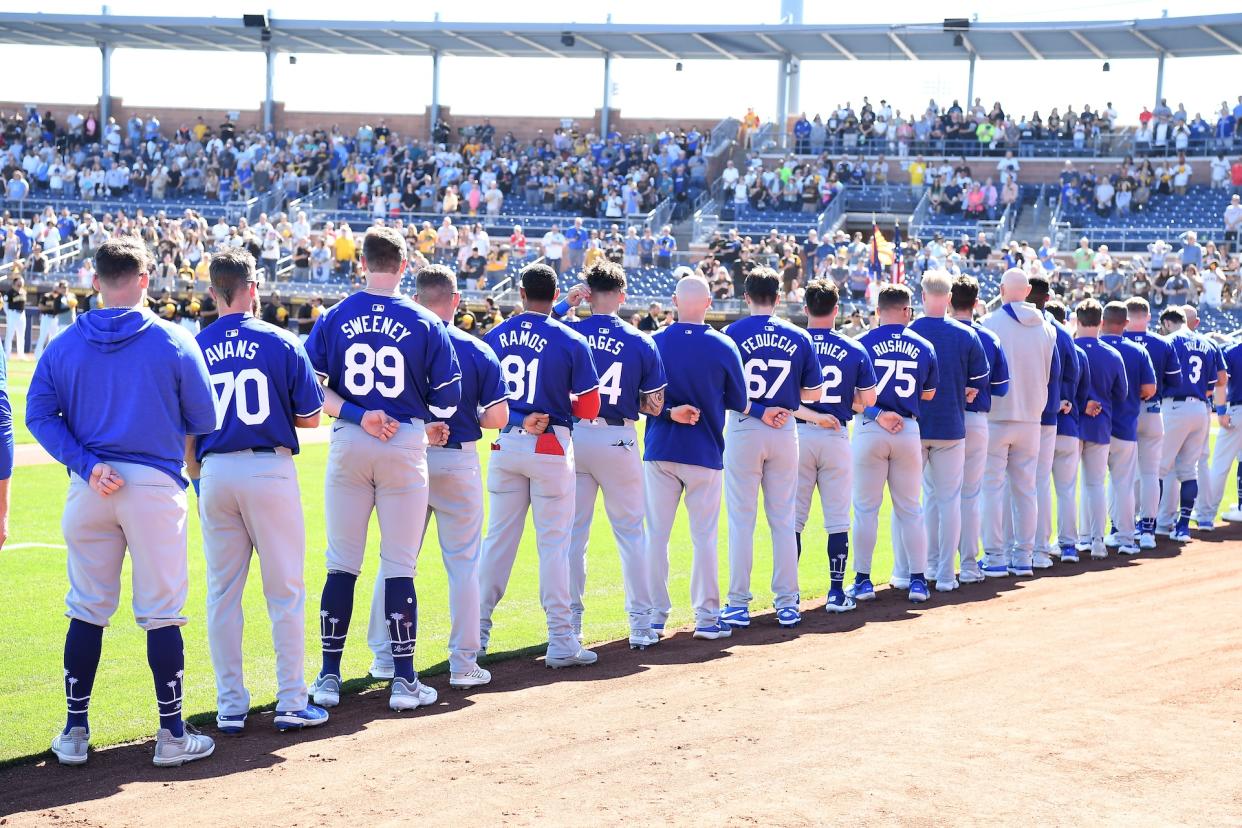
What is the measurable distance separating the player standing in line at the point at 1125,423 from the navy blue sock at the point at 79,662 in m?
9.40

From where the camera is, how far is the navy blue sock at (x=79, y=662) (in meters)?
5.94

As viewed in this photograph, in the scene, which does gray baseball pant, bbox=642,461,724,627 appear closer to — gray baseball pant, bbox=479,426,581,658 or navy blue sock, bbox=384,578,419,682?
gray baseball pant, bbox=479,426,581,658

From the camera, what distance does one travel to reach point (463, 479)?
7.25m

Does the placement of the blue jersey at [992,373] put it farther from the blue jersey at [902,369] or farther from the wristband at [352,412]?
the wristband at [352,412]

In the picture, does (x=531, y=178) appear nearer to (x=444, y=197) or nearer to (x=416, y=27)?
(x=444, y=197)

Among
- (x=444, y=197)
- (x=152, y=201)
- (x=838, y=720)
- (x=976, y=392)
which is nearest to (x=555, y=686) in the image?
(x=838, y=720)

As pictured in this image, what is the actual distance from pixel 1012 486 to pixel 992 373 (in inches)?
50.5

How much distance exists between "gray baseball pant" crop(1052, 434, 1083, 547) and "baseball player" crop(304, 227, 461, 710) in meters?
6.89

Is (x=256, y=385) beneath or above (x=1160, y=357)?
above

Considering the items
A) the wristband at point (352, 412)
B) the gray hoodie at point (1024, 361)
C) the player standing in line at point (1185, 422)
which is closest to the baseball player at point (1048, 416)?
the gray hoodie at point (1024, 361)

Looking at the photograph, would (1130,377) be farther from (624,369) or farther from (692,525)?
(624,369)

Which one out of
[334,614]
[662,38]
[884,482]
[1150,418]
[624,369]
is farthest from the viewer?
[662,38]

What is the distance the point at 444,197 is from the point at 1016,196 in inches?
594

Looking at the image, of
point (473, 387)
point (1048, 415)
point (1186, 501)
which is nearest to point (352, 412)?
point (473, 387)
